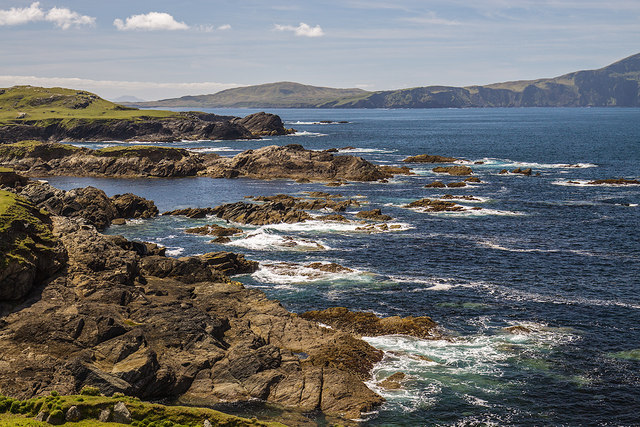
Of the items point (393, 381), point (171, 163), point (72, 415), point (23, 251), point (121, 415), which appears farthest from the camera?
point (171, 163)

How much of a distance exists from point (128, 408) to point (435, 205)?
258ft

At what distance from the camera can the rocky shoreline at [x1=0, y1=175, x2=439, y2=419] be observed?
34.9m

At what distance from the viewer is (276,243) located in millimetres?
76875

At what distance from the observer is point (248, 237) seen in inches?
3155

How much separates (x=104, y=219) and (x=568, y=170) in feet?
367

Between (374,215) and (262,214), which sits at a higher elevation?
(262,214)

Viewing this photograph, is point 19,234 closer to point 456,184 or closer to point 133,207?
point 133,207

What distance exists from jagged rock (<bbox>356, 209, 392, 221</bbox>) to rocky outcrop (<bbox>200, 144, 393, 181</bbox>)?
4071cm

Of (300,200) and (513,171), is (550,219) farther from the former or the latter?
(513,171)

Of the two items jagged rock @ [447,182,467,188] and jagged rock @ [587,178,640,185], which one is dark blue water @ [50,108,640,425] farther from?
jagged rock @ [587,178,640,185]

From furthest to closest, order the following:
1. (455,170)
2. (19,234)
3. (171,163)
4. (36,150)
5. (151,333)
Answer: (36,150)
(171,163)
(455,170)
(19,234)
(151,333)

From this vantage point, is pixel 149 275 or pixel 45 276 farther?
pixel 149 275

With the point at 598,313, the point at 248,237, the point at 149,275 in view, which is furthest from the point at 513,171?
the point at 149,275

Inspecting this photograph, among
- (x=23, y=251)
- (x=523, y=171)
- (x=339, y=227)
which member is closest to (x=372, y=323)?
(x=23, y=251)
